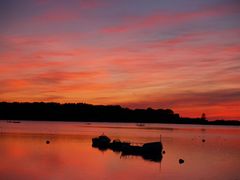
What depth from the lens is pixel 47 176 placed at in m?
40.2

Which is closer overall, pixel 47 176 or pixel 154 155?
pixel 47 176

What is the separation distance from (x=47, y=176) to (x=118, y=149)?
31097 millimetres

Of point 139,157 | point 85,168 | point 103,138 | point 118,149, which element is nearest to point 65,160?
point 85,168

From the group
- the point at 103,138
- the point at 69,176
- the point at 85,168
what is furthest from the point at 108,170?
the point at 103,138

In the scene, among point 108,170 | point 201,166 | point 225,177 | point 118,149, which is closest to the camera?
point 225,177

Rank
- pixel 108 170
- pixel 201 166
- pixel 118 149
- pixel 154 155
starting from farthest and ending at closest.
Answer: pixel 118 149 → pixel 154 155 → pixel 201 166 → pixel 108 170

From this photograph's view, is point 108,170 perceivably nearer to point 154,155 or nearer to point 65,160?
point 65,160

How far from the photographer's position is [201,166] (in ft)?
170

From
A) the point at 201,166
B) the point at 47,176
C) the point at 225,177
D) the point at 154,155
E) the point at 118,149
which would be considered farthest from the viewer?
the point at 118,149

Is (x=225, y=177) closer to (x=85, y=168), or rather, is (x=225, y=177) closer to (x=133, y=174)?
(x=133, y=174)

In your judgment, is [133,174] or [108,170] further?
[108,170]

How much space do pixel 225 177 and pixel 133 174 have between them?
10.7 metres

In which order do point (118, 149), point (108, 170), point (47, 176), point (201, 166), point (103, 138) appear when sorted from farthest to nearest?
point (103, 138), point (118, 149), point (201, 166), point (108, 170), point (47, 176)

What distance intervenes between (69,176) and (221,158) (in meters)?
31.1
